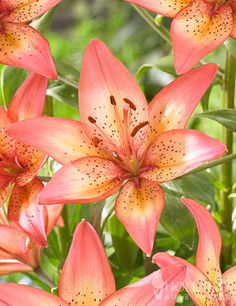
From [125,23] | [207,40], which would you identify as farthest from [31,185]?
[125,23]

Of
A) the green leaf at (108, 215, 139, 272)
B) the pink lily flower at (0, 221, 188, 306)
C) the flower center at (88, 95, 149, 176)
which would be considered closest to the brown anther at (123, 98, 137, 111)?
the flower center at (88, 95, 149, 176)

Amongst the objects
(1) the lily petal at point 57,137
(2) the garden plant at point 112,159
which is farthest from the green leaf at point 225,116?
(1) the lily petal at point 57,137

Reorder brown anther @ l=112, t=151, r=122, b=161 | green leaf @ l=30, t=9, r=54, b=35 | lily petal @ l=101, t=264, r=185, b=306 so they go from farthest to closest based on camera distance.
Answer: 1. green leaf @ l=30, t=9, r=54, b=35
2. brown anther @ l=112, t=151, r=122, b=161
3. lily petal @ l=101, t=264, r=185, b=306

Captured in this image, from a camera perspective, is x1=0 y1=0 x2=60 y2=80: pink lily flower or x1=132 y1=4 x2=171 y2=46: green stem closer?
x1=0 y1=0 x2=60 y2=80: pink lily flower

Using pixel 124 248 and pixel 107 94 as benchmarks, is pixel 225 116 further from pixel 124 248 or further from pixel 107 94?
pixel 124 248

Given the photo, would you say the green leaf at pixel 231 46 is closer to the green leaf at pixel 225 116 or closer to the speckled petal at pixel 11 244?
the green leaf at pixel 225 116

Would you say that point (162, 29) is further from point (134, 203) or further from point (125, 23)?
point (125, 23)

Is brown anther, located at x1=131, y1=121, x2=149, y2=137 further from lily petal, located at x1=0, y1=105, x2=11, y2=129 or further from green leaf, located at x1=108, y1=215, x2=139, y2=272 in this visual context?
green leaf, located at x1=108, y1=215, x2=139, y2=272

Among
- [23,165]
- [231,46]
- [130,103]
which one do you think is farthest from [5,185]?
[231,46]
